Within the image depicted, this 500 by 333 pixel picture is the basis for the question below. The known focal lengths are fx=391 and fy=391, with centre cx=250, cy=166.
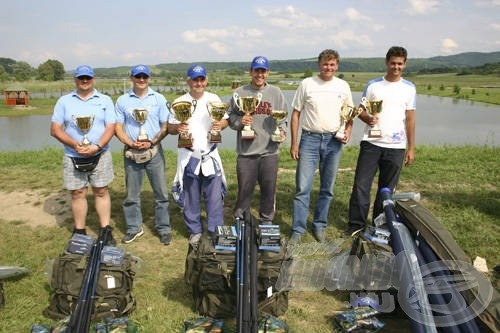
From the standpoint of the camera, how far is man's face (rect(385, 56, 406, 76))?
401 cm

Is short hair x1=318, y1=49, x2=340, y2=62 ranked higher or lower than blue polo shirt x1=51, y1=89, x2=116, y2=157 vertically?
higher

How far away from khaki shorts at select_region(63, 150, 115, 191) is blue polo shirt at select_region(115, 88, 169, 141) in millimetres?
365

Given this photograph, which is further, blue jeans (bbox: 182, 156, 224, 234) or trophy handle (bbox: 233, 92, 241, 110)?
blue jeans (bbox: 182, 156, 224, 234)

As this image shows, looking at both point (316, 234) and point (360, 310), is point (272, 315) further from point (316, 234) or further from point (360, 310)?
point (316, 234)

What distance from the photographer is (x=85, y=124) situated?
3.79 m

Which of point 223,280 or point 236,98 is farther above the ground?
point 236,98

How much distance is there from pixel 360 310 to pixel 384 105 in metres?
2.19

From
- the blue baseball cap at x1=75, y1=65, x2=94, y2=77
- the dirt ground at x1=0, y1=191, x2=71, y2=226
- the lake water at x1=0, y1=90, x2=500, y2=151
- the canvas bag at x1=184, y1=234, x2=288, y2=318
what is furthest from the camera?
the lake water at x1=0, y1=90, x2=500, y2=151

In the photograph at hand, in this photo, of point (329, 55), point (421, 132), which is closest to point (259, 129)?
point (329, 55)

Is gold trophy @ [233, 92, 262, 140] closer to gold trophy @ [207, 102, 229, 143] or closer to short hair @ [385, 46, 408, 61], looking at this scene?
gold trophy @ [207, 102, 229, 143]

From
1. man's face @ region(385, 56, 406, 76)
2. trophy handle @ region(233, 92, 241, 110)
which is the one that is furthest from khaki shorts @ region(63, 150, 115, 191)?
man's face @ region(385, 56, 406, 76)

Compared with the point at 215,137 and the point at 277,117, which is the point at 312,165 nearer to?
the point at 277,117

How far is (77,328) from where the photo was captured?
7.68 ft

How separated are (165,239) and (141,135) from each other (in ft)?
4.05
